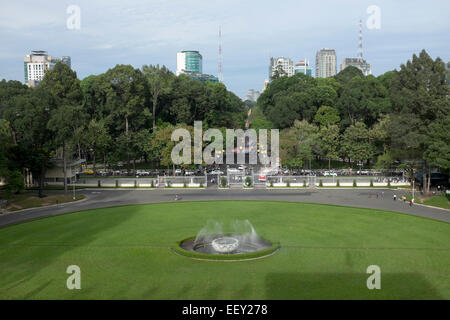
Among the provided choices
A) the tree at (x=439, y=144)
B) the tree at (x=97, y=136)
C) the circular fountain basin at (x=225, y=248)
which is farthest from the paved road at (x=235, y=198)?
the circular fountain basin at (x=225, y=248)

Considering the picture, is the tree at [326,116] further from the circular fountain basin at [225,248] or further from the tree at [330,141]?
the circular fountain basin at [225,248]

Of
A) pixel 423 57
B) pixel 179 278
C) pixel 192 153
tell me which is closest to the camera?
pixel 179 278

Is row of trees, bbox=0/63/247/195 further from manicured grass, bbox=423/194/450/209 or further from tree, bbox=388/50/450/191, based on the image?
manicured grass, bbox=423/194/450/209

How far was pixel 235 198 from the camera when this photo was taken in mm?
50219

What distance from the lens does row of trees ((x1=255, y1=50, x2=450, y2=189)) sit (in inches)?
1949

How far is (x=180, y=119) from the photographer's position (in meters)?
87.2

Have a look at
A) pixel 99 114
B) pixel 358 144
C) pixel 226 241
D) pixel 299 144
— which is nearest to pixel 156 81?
pixel 99 114

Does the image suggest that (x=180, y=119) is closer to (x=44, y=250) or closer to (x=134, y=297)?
(x=44, y=250)

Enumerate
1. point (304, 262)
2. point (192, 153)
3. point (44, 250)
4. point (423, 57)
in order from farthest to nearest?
point (192, 153) → point (423, 57) → point (44, 250) → point (304, 262)

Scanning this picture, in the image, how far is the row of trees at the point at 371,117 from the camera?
4950 cm

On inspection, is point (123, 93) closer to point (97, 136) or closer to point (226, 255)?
point (97, 136)

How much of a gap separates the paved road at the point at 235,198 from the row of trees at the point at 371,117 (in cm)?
712

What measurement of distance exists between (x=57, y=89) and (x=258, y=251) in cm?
6111
